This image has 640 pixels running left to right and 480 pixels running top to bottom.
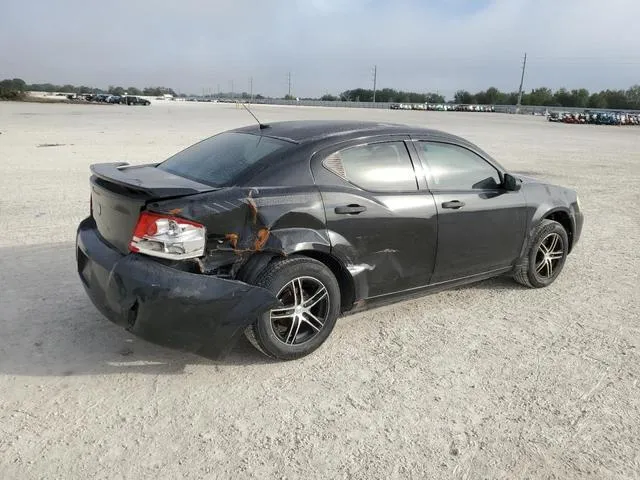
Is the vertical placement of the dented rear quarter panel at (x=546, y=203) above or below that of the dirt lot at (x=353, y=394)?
above

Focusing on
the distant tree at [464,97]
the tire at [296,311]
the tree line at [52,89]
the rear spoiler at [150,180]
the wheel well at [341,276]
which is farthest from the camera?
the distant tree at [464,97]

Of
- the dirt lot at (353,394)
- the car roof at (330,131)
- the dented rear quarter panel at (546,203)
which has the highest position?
the car roof at (330,131)

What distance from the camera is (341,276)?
390 cm

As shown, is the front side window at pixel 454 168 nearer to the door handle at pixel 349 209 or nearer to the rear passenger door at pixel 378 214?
the rear passenger door at pixel 378 214

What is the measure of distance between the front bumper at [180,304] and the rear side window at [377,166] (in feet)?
3.69

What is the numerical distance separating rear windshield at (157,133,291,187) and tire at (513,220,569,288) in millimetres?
2617

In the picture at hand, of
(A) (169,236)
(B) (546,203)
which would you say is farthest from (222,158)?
(B) (546,203)

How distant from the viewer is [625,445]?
9.48 ft

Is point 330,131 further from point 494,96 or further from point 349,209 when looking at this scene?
point 494,96

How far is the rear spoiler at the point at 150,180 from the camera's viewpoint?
333cm

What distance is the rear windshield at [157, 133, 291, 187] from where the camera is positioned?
376 centimetres

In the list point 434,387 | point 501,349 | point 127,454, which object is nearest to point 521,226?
point 501,349

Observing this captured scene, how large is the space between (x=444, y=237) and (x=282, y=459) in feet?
7.45

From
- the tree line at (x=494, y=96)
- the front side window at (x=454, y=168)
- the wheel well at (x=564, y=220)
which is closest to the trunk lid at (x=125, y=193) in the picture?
the front side window at (x=454, y=168)
